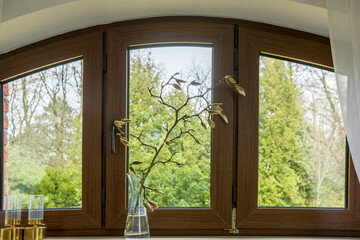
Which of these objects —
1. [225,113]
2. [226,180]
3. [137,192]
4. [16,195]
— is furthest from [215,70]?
[16,195]

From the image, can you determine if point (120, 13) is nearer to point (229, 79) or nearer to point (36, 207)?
point (229, 79)

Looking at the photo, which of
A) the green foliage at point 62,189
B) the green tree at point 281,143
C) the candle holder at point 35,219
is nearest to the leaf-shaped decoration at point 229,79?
the green tree at point 281,143

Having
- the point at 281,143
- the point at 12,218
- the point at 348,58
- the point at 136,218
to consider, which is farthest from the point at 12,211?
the point at 348,58

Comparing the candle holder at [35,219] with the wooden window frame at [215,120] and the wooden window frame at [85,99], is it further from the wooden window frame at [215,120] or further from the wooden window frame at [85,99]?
the wooden window frame at [215,120]

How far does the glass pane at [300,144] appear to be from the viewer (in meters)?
2.08

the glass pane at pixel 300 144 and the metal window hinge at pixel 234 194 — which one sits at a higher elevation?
the glass pane at pixel 300 144

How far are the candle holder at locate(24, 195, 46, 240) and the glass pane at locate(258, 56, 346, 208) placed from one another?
0.94 m

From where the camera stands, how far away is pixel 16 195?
194cm

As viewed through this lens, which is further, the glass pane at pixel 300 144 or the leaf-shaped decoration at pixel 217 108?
the glass pane at pixel 300 144

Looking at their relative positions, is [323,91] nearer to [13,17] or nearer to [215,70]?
[215,70]

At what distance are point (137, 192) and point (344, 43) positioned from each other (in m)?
1.00

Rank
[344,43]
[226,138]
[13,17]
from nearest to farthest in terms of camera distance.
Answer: [344,43]
[13,17]
[226,138]

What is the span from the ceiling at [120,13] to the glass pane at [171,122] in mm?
176

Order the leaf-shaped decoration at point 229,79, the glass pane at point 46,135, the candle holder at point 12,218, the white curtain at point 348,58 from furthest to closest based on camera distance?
the glass pane at point 46,135
the leaf-shaped decoration at point 229,79
the candle holder at point 12,218
the white curtain at point 348,58
